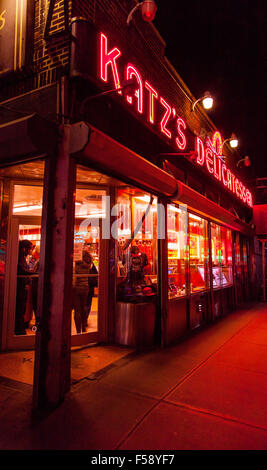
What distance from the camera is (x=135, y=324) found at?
5598 millimetres

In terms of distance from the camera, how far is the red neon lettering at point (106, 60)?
452cm

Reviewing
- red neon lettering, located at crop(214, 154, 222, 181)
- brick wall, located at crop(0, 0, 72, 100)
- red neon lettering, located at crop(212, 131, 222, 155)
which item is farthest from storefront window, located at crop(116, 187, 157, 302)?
red neon lettering, located at crop(212, 131, 222, 155)

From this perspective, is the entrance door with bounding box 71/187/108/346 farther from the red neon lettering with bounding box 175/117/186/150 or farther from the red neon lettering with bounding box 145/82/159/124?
the red neon lettering with bounding box 175/117/186/150

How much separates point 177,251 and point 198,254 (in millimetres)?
1418

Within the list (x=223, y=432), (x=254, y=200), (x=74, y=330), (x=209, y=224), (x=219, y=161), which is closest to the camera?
(x=223, y=432)

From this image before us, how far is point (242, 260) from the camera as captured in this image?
42.0ft

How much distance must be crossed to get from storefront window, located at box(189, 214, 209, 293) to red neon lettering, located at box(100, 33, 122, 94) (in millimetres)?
4107

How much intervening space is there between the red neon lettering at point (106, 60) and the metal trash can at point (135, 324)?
4.25 metres

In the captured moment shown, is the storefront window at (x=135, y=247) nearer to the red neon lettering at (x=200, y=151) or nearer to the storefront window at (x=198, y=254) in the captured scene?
the storefront window at (x=198, y=254)

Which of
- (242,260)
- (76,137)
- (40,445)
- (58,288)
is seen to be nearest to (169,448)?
(40,445)

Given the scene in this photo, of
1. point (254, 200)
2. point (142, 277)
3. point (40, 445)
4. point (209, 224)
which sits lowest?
point (40, 445)
